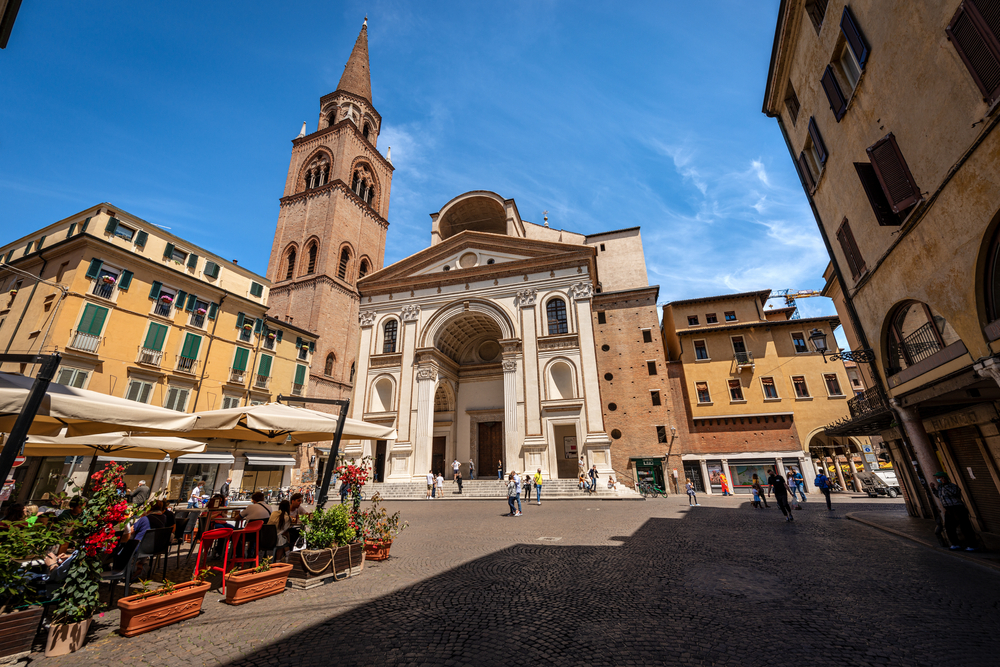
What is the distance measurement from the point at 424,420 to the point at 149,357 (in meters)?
13.0

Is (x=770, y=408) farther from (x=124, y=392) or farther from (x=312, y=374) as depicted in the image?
(x=124, y=392)

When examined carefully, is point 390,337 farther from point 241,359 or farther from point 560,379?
point 560,379

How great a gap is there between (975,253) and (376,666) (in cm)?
856

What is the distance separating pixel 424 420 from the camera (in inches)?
936

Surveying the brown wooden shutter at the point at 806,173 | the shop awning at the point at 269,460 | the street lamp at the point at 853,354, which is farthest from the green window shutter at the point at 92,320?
the brown wooden shutter at the point at 806,173

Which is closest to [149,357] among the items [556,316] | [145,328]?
[145,328]

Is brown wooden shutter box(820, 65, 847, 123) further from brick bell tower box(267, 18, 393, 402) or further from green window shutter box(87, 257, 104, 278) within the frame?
brick bell tower box(267, 18, 393, 402)

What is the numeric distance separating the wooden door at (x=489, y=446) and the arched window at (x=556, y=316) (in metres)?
7.07

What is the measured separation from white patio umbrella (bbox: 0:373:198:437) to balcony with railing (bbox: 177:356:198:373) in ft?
51.5

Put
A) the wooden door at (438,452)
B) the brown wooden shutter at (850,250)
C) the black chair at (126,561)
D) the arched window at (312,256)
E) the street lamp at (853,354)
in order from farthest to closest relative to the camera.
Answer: the arched window at (312,256) < the wooden door at (438,452) < the brown wooden shutter at (850,250) < the street lamp at (853,354) < the black chair at (126,561)

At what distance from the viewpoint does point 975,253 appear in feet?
18.3

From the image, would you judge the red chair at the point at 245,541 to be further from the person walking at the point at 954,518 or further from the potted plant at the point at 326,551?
the person walking at the point at 954,518

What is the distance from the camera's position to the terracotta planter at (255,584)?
477cm

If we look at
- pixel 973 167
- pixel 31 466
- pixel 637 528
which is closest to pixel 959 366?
pixel 973 167
